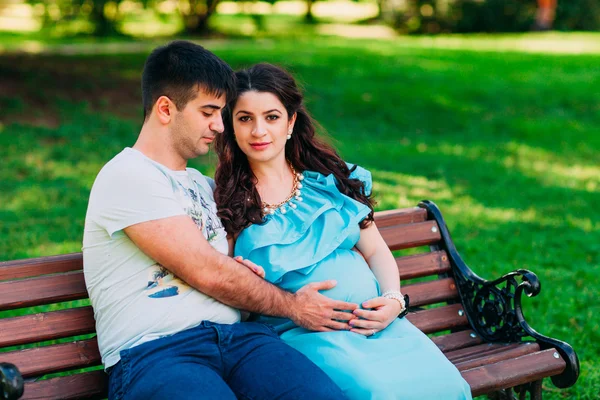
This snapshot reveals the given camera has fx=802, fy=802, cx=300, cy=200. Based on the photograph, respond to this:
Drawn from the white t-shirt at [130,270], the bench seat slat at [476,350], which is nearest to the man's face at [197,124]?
the white t-shirt at [130,270]

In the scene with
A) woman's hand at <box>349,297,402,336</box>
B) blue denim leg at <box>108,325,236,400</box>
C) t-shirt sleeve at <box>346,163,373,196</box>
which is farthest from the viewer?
t-shirt sleeve at <box>346,163,373,196</box>

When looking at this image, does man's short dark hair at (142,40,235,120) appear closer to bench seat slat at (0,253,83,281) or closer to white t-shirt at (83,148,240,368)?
white t-shirt at (83,148,240,368)

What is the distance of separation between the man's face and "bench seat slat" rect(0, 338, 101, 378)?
2.97 ft

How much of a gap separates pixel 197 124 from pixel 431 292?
5.53 feet

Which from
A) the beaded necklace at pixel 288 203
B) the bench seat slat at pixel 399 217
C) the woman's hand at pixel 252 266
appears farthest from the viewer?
the bench seat slat at pixel 399 217

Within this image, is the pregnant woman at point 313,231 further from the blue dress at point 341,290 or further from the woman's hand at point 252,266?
the woman's hand at point 252,266

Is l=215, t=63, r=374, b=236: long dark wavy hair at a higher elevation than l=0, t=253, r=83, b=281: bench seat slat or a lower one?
higher

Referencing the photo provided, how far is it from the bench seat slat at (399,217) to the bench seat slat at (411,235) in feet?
0.20

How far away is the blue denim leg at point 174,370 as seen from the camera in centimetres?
279

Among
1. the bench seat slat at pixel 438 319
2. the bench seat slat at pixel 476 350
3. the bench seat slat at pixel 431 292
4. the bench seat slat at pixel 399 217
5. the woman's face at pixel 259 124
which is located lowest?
the bench seat slat at pixel 476 350

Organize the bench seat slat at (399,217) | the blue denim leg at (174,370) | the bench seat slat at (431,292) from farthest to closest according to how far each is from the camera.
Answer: the bench seat slat at (399,217), the bench seat slat at (431,292), the blue denim leg at (174,370)

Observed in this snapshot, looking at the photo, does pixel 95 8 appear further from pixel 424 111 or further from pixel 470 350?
pixel 470 350

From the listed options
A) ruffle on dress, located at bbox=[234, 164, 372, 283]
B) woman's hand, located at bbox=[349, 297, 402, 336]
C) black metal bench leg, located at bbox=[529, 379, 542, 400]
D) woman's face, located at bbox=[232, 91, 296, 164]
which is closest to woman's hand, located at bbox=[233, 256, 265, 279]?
ruffle on dress, located at bbox=[234, 164, 372, 283]

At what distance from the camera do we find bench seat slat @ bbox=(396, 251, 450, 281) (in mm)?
4207
